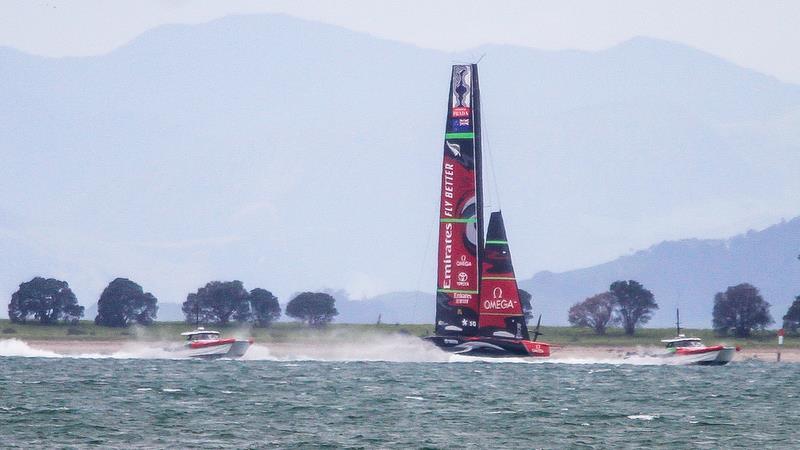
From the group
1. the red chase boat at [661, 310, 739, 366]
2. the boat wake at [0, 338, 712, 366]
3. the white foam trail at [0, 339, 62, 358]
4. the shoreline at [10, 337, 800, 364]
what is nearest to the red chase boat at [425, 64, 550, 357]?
the boat wake at [0, 338, 712, 366]

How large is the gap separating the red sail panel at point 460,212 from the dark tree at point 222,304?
79412mm

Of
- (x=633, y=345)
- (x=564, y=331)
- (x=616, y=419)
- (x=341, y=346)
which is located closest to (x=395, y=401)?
(x=616, y=419)

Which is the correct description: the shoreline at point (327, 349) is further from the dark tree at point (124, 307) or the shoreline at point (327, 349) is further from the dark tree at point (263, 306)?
the dark tree at point (263, 306)

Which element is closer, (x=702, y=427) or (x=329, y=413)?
(x=702, y=427)

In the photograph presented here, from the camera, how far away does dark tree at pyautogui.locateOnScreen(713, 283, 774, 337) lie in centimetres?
16131

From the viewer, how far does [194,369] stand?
9562 cm

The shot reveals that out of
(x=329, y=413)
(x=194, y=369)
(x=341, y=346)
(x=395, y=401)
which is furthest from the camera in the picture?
(x=341, y=346)

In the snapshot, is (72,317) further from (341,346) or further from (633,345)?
(633,345)

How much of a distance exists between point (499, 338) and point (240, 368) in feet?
56.4

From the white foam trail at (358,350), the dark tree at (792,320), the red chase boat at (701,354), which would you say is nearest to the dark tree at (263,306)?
the white foam trail at (358,350)

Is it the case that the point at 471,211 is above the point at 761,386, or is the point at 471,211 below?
above

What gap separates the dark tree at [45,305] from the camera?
554ft

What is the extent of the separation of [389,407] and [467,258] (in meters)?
34.4

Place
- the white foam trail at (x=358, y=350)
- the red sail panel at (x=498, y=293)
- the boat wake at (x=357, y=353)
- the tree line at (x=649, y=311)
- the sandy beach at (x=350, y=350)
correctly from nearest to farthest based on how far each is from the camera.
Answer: the red sail panel at (x=498, y=293), the white foam trail at (x=358, y=350), the boat wake at (x=357, y=353), the sandy beach at (x=350, y=350), the tree line at (x=649, y=311)
